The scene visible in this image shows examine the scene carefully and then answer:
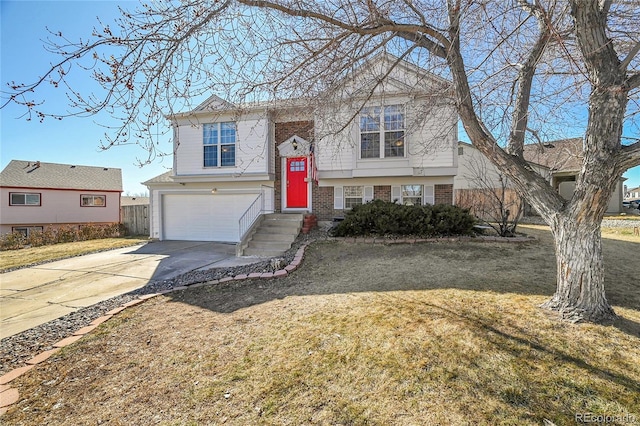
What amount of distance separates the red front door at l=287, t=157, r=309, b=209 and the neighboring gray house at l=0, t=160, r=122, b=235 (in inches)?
705

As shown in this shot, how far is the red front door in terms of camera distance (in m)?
11.7

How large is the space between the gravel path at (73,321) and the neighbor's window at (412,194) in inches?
219

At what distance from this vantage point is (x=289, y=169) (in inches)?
466

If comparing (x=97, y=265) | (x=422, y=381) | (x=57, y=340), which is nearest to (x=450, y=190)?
(x=422, y=381)

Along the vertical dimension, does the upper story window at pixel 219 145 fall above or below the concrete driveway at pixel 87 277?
above

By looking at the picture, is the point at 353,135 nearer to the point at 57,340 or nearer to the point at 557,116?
the point at 557,116

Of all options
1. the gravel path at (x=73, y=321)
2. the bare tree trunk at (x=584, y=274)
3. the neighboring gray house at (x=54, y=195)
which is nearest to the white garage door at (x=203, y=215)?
the gravel path at (x=73, y=321)

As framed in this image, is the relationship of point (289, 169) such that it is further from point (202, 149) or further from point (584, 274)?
point (584, 274)

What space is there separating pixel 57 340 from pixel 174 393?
8.46ft

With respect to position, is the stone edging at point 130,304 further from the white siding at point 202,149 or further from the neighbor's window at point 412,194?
the white siding at point 202,149

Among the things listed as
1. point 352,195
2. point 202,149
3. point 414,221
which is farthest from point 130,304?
point 202,149

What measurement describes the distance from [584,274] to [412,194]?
7598 millimetres

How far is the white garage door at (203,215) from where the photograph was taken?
12.5m

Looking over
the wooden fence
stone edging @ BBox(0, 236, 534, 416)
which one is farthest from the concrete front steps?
the wooden fence
